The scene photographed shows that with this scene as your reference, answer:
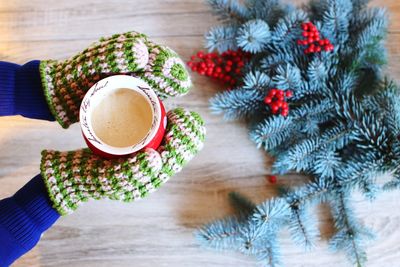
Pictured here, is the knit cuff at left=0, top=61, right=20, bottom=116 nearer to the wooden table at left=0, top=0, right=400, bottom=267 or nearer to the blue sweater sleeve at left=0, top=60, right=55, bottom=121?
the blue sweater sleeve at left=0, top=60, right=55, bottom=121

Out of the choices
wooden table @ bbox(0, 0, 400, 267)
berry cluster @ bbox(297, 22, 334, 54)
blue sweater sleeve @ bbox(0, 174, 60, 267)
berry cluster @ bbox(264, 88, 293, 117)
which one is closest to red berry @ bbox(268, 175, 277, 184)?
wooden table @ bbox(0, 0, 400, 267)

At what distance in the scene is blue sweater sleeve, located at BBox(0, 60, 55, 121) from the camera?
75cm

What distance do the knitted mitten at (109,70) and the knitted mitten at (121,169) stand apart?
0.06 meters

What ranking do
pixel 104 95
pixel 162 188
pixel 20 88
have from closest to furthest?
pixel 104 95, pixel 20 88, pixel 162 188

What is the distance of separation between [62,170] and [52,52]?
30 cm

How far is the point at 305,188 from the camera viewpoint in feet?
2.70

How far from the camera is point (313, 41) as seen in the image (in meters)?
0.79

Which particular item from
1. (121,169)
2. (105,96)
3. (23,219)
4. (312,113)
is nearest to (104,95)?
(105,96)

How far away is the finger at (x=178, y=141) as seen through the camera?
2.27 feet

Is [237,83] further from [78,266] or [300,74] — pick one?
[78,266]

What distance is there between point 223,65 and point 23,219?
0.45 meters

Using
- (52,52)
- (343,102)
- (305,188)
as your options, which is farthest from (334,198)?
(52,52)

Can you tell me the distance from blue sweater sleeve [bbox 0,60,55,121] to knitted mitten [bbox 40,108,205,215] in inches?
3.6

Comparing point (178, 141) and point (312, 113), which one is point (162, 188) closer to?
point (178, 141)
